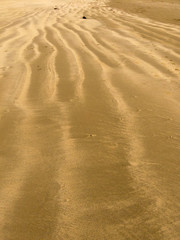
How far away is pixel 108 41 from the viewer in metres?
5.87

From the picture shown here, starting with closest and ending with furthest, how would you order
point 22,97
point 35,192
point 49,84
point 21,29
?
point 35,192, point 22,97, point 49,84, point 21,29

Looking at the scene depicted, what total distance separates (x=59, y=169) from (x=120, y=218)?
509 mm

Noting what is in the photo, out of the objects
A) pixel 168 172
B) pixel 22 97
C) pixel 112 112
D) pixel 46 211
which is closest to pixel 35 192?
pixel 46 211

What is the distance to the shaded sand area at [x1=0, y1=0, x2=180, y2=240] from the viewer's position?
1.43 metres

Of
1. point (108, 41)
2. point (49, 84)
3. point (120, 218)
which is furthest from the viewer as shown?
point (108, 41)

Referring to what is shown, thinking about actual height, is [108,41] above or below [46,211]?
below

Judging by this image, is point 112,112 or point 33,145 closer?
point 33,145

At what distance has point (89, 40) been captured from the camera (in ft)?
19.6

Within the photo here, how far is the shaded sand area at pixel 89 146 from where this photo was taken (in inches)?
56.4

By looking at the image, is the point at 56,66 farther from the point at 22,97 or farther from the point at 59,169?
the point at 59,169

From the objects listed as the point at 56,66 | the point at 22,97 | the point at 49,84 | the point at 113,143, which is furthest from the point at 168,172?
the point at 56,66

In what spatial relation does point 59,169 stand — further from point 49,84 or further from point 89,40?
point 89,40

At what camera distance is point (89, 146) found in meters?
2.10

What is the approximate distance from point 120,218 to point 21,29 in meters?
6.52
